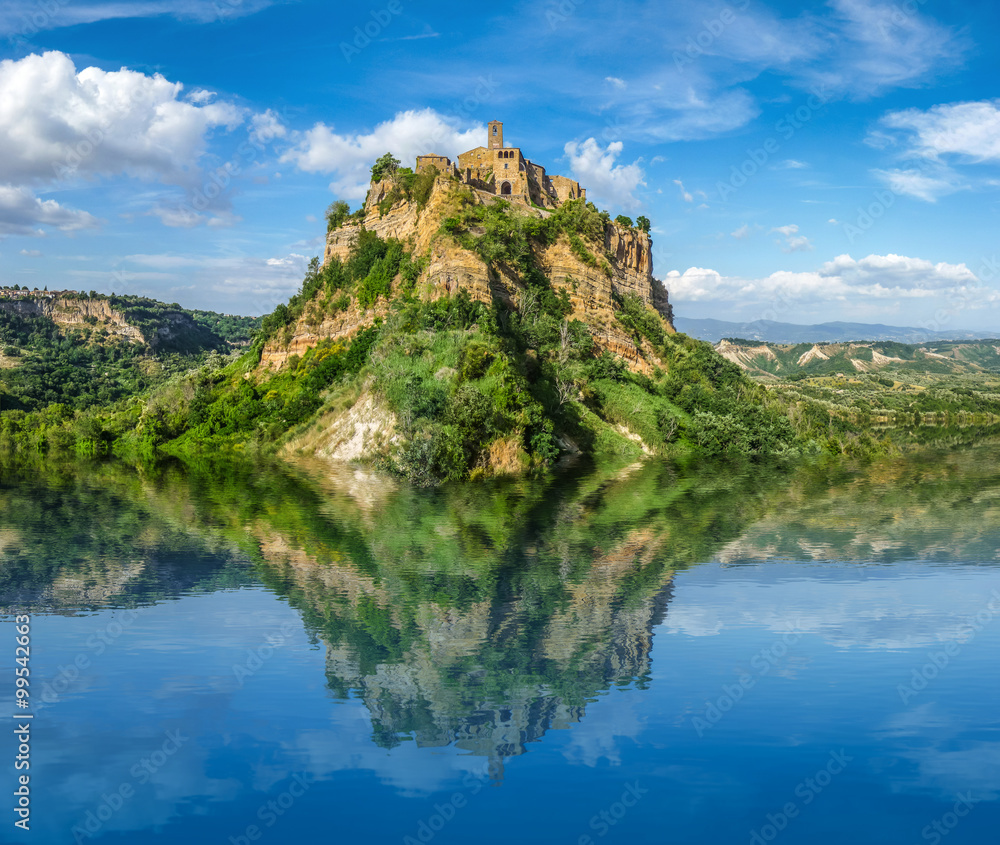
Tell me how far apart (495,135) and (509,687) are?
73.7 meters

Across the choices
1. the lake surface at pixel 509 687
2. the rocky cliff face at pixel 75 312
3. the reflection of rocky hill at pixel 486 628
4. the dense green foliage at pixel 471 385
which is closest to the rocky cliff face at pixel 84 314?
the rocky cliff face at pixel 75 312

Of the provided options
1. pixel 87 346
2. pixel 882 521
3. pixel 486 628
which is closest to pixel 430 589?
pixel 486 628

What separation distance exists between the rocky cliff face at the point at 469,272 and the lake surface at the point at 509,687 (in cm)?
3519

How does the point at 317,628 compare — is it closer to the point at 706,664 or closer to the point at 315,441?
the point at 706,664

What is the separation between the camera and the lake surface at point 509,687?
851cm

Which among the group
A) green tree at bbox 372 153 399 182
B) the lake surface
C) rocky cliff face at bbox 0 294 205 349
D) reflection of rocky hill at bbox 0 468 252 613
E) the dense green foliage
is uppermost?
green tree at bbox 372 153 399 182

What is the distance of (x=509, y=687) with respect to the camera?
11.4m

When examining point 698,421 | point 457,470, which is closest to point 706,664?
point 457,470

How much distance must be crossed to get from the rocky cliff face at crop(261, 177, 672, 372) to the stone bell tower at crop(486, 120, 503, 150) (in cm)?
1003

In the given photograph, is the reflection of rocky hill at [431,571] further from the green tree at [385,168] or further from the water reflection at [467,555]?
the green tree at [385,168]

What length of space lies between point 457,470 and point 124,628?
86.6ft

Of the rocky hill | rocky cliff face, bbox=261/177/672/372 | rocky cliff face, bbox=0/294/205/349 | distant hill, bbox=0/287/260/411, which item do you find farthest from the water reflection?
rocky cliff face, bbox=0/294/205/349

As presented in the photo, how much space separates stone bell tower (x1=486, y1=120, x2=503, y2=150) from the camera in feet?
251

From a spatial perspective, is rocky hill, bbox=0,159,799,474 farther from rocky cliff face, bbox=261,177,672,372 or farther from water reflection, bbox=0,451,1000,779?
water reflection, bbox=0,451,1000,779
